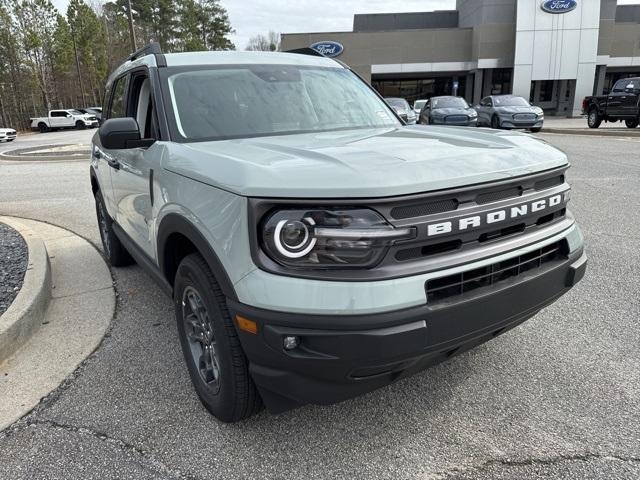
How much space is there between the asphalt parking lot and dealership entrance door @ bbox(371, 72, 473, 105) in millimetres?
43035

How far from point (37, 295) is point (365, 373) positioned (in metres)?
3.14

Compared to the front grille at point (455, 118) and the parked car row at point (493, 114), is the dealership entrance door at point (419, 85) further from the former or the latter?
the front grille at point (455, 118)

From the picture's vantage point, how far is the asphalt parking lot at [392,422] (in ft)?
7.66

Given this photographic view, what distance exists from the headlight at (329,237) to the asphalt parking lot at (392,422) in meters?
1.03

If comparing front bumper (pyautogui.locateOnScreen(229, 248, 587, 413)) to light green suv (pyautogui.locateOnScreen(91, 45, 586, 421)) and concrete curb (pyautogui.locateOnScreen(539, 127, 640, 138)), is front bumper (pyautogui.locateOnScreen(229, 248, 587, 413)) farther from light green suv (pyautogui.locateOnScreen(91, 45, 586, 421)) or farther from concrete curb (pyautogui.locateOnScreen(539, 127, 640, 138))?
concrete curb (pyautogui.locateOnScreen(539, 127, 640, 138))

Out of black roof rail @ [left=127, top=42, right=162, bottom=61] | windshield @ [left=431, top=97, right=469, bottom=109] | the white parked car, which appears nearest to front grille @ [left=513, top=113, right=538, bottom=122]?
windshield @ [left=431, top=97, right=469, bottom=109]

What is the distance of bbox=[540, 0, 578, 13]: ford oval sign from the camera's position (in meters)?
35.7

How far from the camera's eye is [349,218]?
6.47 feet

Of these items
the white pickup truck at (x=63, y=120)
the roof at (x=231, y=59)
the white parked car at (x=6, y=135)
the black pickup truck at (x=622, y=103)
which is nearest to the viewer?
the roof at (x=231, y=59)

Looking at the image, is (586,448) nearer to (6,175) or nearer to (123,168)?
(123,168)

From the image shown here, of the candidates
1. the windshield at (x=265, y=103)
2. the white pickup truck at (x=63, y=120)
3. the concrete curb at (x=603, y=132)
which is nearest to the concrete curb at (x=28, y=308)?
the windshield at (x=265, y=103)

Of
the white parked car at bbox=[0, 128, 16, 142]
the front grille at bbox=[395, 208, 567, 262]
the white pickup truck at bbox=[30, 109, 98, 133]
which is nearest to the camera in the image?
the front grille at bbox=[395, 208, 567, 262]

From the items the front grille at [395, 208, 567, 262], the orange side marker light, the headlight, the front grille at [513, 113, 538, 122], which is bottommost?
the front grille at [513, 113, 538, 122]

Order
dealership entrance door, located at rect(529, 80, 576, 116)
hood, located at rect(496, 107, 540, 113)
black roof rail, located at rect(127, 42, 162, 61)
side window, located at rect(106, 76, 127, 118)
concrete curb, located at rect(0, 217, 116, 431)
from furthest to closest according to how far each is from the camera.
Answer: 1. dealership entrance door, located at rect(529, 80, 576, 116)
2. hood, located at rect(496, 107, 540, 113)
3. side window, located at rect(106, 76, 127, 118)
4. black roof rail, located at rect(127, 42, 162, 61)
5. concrete curb, located at rect(0, 217, 116, 431)
